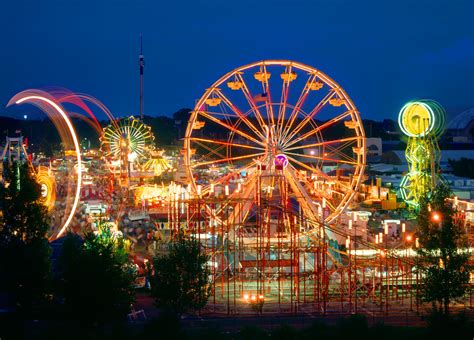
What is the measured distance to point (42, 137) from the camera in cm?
10825

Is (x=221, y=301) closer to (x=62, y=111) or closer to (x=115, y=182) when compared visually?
(x=62, y=111)

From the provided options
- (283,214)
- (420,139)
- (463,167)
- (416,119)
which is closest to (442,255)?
(283,214)

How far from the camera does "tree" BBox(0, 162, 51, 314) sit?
20156mm

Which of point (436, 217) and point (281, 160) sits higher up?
point (281, 160)

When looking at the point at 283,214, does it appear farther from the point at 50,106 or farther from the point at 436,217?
the point at 50,106

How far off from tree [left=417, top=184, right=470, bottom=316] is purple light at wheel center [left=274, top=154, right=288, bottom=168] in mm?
9232

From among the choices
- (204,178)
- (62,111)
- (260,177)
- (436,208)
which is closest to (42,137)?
(204,178)

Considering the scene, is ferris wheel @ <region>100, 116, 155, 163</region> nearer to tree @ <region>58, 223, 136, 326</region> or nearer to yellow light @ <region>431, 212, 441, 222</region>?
tree @ <region>58, 223, 136, 326</region>

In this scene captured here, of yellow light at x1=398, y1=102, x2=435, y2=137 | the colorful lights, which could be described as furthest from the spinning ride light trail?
yellow light at x1=398, y1=102, x2=435, y2=137

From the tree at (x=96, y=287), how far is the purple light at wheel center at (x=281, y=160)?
11324 mm

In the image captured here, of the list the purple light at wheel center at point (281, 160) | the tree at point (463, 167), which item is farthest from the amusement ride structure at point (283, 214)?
the tree at point (463, 167)

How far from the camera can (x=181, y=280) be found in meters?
21.0

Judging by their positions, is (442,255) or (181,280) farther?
(181,280)

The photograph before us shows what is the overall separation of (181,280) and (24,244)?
5.05 meters
